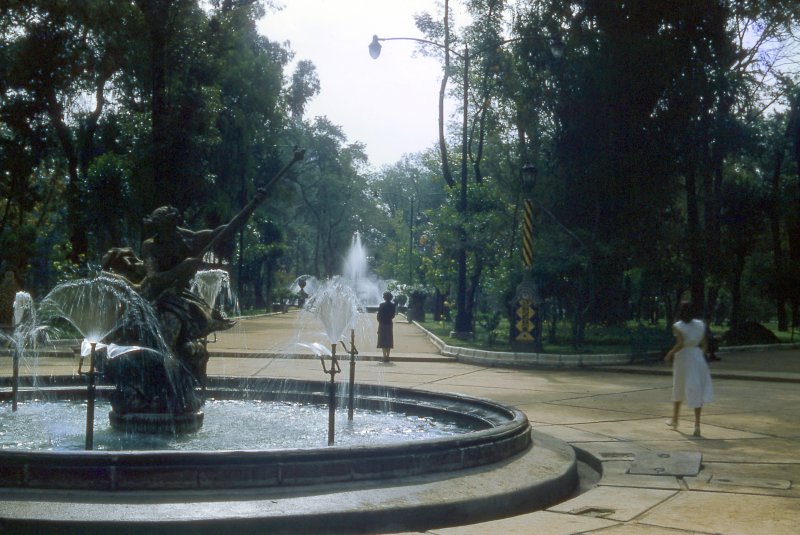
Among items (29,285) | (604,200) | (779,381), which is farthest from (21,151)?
(779,381)

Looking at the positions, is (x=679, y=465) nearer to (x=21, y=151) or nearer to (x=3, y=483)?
(x=3, y=483)

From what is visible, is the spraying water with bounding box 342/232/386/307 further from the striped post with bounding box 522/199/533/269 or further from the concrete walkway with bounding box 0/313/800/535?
the concrete walkway with bounding box 0/313/800/535

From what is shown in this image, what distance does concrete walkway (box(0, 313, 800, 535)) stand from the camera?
711 cm

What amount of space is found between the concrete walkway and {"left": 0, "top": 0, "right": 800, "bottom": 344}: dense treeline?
6.48 meters

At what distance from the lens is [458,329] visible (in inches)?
1359

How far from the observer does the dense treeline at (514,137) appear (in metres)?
28.4

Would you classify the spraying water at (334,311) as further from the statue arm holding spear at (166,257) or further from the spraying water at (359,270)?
the spraying water at (359,270)

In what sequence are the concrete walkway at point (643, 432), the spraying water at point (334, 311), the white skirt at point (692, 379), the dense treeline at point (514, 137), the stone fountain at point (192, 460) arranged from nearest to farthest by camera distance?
1. the stone fountain at point (192, 460)
2. the concrete walkway at point (643, 432)
3. the spraying water at point (334, 311)
4. the white skirt at point (692, 379)
5. the dense treeline at point (514, 137)

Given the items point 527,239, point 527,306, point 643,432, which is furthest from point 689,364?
point 527,239

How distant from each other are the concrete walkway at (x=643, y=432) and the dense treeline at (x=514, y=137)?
255 inches

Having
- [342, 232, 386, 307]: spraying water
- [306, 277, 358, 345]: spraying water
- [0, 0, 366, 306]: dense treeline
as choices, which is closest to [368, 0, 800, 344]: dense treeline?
[0, 0, 366, 306]: dense treeline

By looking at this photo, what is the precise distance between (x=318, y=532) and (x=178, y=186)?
32293 millimetres

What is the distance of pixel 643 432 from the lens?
11930 millimetres

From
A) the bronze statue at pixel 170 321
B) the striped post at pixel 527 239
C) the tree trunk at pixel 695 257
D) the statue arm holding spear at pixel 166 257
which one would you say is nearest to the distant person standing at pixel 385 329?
the striped post at pixel 527 239
